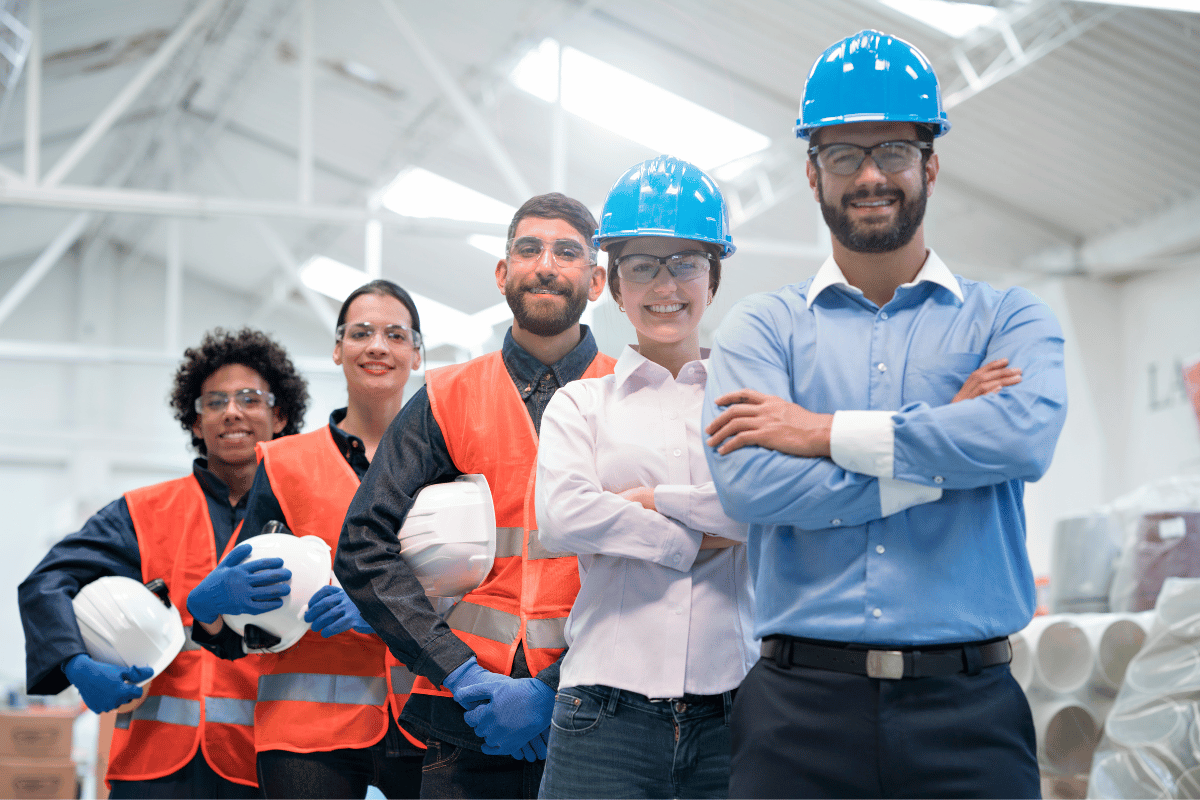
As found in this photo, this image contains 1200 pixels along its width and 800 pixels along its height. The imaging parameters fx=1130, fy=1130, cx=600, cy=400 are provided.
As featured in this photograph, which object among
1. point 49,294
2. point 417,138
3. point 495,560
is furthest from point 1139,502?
point 49,294

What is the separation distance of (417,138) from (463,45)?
2.29 meters

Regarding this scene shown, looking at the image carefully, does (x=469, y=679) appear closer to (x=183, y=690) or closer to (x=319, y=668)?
(x=319, y=668)

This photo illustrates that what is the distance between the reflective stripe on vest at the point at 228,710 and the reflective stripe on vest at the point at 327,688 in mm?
416

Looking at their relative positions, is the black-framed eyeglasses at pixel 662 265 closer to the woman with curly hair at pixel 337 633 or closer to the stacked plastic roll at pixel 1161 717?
the woman with curly hair at pixel 337 633

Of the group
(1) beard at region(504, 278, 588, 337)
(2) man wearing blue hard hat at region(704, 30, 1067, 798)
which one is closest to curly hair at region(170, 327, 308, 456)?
(1) beard at region(504, 278, 588, 337)

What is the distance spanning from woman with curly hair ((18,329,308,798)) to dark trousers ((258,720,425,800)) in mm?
505

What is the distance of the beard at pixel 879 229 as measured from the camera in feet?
6.31

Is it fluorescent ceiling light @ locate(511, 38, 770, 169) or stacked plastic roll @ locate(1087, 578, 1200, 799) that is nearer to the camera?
stacked plastic roll @ locate(1087, 578, 1200, 799)

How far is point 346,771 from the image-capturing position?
291 centimetres

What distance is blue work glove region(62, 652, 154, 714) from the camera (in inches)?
129

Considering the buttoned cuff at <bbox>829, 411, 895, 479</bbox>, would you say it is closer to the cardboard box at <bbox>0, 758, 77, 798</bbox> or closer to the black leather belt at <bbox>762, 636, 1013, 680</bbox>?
the black leather belt at <bbox>762, 636, 1013, 680</bbox>

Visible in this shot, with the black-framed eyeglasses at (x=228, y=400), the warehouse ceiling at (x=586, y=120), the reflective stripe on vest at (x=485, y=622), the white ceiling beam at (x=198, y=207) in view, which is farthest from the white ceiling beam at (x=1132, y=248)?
the reflective stripe on vest at (x=485, y=622)

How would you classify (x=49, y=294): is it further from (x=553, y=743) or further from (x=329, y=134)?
(x=553, y=743)

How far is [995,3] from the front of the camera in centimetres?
808
